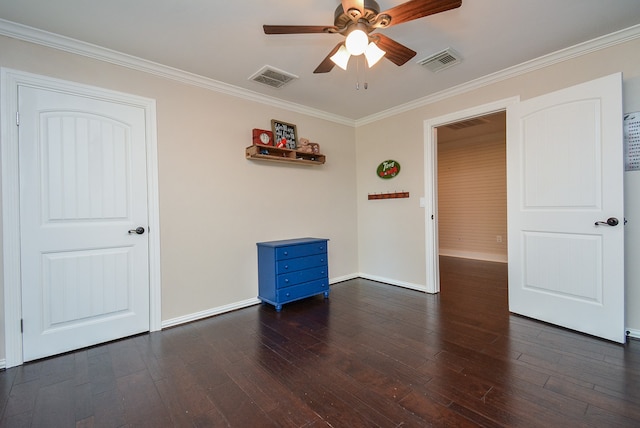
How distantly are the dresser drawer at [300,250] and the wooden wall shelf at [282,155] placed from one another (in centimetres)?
109

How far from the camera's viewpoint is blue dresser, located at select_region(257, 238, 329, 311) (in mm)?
3158

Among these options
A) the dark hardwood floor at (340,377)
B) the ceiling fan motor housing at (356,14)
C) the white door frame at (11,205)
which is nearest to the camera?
the dark hardwood floor at (340,377)

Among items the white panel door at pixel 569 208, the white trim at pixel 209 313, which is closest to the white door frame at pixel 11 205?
the white trim at pixel 209 313

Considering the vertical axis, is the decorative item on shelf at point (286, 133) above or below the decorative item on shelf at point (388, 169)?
above

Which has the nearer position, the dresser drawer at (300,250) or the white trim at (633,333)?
the white trim at (633,333)

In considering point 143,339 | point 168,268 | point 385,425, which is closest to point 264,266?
point 168,268

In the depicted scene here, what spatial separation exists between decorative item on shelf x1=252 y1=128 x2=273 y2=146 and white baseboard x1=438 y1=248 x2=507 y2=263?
5.05m

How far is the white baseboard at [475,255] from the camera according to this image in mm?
5703

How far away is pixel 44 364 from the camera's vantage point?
2143 millimetres

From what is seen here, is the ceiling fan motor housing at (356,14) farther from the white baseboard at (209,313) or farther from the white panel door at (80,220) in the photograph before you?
the white baseboard at (209,313)

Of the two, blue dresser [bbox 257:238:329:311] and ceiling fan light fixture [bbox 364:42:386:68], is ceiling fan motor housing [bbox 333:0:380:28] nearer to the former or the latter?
ceiling fan light fixture [bbox 364:42:386:68]

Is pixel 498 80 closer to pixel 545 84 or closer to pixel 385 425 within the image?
pixel 545 84

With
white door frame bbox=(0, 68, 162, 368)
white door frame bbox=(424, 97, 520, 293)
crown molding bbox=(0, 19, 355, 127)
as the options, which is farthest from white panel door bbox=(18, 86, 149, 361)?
white door frame bbox=(424, 97, 520, 293)

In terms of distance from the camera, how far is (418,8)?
161 cm
